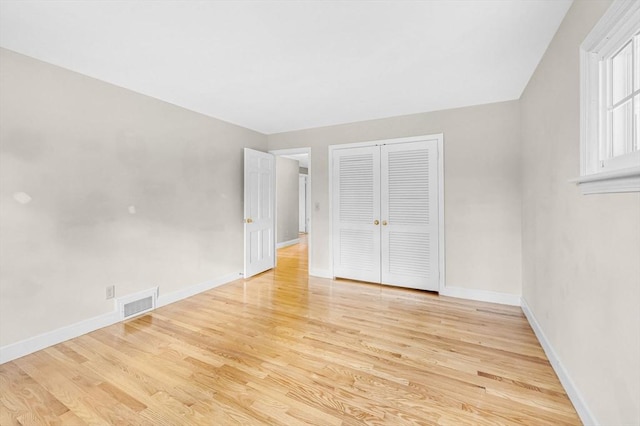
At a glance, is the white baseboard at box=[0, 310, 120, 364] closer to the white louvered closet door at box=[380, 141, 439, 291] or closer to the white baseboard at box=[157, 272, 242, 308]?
the white baseboard at box=[157, 272, 242, 308]

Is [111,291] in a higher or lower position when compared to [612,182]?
lower

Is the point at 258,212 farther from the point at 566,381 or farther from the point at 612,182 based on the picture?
the point at 612,182

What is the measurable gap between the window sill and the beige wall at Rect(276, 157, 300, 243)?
6.30 m

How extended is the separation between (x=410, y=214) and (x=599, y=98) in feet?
8.01

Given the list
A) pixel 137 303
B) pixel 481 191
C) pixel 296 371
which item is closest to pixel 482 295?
pixel 481 191

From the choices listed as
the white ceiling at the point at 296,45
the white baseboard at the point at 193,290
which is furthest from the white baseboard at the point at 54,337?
the white ceiling at the point at 296,45

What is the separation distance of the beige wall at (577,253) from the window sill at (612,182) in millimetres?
44

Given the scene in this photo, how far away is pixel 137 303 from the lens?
3.07 metres

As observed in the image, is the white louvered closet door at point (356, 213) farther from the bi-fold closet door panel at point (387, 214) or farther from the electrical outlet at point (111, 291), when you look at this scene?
Result: the electrical outlet at point (111, 291)

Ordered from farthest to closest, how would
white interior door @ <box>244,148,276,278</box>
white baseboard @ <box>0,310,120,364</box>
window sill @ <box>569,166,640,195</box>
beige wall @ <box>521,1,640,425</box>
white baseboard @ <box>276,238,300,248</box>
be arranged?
1. white baseboard @ <box>276,238,300,248</box>
2. white interior door @ <box>244,148,276,278</box>
3. white baseboard @ <box>0,310,120,364</box>
4. beige wall @ <box>521,1,640,425</box>
5. window sill @ <box>569,166,640,195</box>

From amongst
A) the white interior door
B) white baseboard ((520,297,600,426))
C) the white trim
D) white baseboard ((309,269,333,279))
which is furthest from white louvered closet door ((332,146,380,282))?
white baseboard ((520,297,600,426))

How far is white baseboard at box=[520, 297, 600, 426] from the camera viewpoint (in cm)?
151

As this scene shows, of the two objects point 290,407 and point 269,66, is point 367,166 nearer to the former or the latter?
point 269,66

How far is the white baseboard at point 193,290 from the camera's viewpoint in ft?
11.1
